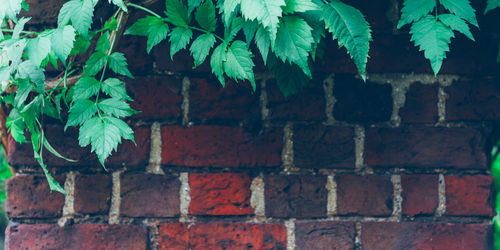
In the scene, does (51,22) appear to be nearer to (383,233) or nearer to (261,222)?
(261,222)

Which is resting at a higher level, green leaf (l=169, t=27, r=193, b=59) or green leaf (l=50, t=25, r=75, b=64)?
green leaf (l=169, t=27, r=193, b=59)

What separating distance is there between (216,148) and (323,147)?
18 cm

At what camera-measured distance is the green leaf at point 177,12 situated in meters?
0.61

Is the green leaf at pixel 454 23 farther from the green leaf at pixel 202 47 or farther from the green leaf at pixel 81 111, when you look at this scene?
the green leaf at pixel 81 111

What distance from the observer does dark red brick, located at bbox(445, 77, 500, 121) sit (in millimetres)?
705

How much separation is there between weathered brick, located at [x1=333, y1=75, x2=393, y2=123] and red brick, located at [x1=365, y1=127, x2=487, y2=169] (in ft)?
0.08

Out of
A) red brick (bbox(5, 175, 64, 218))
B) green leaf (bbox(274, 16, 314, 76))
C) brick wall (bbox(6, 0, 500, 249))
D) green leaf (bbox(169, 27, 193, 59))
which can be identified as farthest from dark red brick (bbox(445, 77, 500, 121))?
red brick (bbox(5, 175, 64, 218))

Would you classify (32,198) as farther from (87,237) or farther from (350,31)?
(350,31)

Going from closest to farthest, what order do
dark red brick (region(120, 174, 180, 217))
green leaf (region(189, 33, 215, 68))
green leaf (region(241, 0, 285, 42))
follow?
1. green leaf (region(241, 0, 285, 42))
2. green leaf (region(189, 33, 215, 68))
3. dark red brick (region(120, 174, 180, 217))

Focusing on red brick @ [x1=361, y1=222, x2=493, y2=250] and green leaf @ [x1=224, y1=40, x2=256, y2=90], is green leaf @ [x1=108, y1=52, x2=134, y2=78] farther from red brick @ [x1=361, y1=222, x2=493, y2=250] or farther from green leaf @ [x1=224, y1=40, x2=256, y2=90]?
red brick @ [x1=361, y1=222, x2=493, y2=250]

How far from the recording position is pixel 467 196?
0.70 metres

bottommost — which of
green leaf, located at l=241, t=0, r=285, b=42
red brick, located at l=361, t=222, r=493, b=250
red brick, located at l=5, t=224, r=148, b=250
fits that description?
red brick, located at l=5, t=224, r=148, b=250

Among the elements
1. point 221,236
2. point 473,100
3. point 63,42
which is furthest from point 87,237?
point 473,100

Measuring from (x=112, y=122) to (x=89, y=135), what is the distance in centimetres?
3
